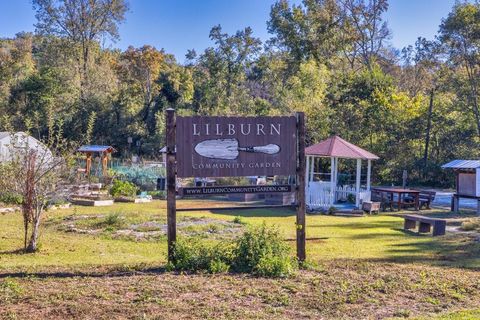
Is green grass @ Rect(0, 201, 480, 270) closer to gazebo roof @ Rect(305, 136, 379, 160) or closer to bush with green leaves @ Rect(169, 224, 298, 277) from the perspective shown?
bush with green leaves @ Rect(169, 224, 298, 277)

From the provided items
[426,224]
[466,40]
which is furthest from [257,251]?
[466,40]

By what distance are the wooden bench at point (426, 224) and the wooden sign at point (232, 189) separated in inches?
251

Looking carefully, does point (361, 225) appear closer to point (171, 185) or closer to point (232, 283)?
point (171, 185)

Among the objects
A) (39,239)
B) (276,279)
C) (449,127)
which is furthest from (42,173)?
(449,127)

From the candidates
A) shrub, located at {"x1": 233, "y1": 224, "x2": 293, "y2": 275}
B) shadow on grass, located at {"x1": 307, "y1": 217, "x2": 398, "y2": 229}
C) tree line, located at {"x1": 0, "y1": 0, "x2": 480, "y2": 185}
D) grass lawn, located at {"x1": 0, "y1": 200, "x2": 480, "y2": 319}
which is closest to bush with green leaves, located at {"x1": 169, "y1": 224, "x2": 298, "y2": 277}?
shrub, located at {"x1": 233, "y1": 224, "x2": 293, "y2": 275}

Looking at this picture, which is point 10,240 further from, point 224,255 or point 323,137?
point 323,137

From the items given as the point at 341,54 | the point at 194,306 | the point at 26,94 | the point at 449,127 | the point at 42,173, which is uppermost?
the point at 341,54

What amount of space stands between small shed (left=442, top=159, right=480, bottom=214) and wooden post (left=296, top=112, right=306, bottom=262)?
12073mm

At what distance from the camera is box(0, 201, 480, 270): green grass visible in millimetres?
9172

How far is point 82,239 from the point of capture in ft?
38.2

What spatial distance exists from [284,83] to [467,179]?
29093 mm

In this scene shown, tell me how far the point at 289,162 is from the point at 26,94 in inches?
1503

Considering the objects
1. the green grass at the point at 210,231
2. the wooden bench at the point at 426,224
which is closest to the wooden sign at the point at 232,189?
the green grass at the point at 210,231

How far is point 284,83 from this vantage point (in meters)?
47.0
